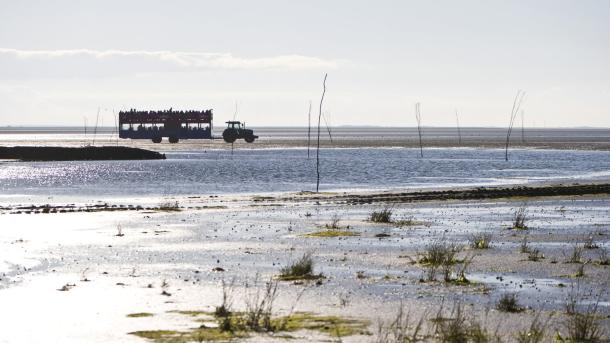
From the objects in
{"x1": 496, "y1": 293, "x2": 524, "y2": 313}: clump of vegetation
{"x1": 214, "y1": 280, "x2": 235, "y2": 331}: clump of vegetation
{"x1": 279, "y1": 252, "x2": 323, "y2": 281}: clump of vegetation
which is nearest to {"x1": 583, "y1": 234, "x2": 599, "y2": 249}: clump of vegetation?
{"x1": 279, "y1": 252, "x2": 323, "y2": 281}: clump of vegetation

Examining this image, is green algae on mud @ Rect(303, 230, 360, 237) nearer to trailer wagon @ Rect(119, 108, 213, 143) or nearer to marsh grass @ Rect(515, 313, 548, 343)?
marsh grass @ Rect(515, 313, 548, 343)

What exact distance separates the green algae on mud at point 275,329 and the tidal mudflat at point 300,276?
0.08ft

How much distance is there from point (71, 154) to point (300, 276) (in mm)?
73257

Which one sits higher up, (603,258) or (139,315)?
(603,258)

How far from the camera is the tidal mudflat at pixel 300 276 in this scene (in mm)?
11719

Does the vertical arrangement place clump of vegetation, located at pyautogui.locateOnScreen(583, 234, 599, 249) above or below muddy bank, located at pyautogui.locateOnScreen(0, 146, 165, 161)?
above

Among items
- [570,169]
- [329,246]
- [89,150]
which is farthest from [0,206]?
[89,150]

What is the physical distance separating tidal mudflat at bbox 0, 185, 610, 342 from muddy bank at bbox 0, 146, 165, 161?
185 ft

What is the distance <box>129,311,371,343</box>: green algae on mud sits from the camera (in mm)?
11164

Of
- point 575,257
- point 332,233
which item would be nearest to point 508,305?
point 575,257

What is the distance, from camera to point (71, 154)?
282 ft

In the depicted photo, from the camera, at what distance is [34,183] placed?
50.7 metres

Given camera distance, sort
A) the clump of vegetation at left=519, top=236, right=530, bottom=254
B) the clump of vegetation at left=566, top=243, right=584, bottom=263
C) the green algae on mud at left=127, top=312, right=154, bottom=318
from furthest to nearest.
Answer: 1. the clump of vegetation at left=519, top=236, right=530, bottom=254
2. the clump of vegetation at left=566, top=243, right=584, bottom=263
3. the green algae on mud at left=127, top=312, right=154, bottom=318

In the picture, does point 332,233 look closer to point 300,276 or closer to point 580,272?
point 300,276
